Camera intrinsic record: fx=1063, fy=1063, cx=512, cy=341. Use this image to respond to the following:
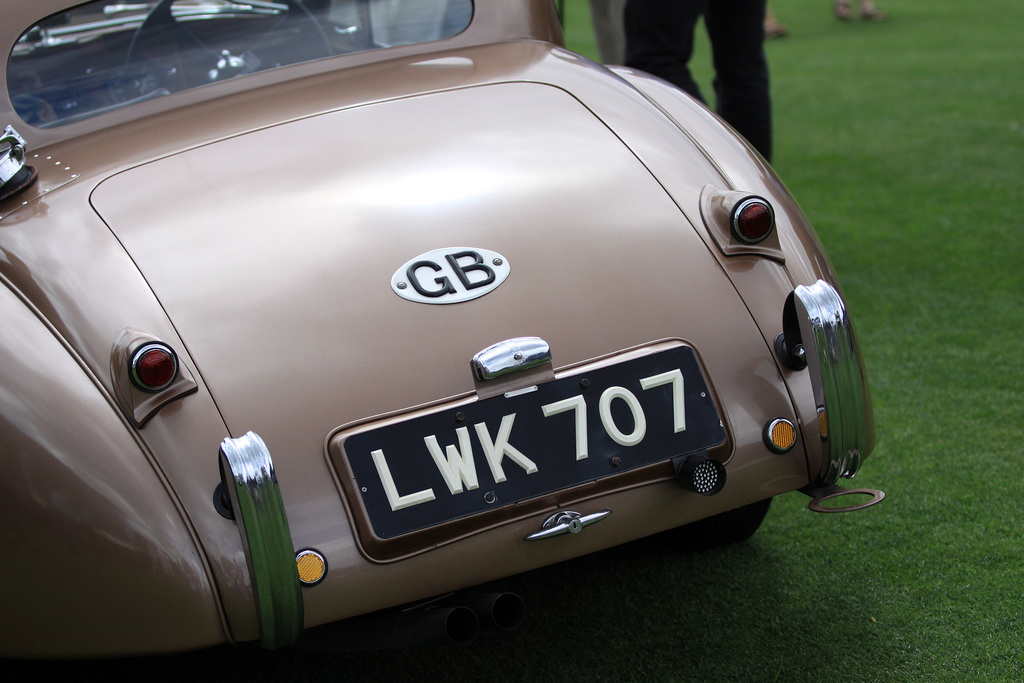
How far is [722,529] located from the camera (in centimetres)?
236

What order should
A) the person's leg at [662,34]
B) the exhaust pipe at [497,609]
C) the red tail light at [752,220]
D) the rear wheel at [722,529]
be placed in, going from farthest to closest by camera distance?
the person's leg at [662,34]
the rear wheel at [722,529]
the red tail light at [752,220]
the exhaust pipe at [497,609]

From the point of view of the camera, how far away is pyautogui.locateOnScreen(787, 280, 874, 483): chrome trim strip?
68.7 inches

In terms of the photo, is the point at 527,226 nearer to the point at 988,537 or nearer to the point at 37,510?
the point at 37,510

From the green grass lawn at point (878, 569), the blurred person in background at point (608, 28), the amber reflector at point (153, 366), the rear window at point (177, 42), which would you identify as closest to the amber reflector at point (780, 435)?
the green grass lawn at point (878, 569)

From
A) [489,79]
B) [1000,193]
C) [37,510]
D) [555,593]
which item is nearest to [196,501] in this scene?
[37,510]

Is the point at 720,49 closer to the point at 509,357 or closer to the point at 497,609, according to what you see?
the point at 509,357

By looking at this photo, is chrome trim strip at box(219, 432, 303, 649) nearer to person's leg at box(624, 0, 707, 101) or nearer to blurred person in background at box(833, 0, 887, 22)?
person's leg at box(624, 0, 707, 101)

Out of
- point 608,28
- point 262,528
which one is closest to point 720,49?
point 608,28

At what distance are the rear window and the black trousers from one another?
1050 millimetres

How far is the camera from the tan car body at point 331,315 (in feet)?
5.11

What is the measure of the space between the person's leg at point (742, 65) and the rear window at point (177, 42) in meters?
1.35

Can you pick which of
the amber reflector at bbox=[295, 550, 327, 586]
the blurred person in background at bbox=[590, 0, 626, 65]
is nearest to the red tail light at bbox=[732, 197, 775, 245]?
the amber reflector at bbox=[295, 550, 327, 586]

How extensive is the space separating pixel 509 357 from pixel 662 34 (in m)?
2.07

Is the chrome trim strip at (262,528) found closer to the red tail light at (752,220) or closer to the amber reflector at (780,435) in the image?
the amber reflector at (780,435)
